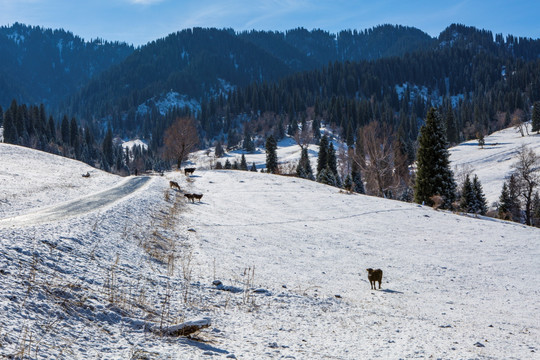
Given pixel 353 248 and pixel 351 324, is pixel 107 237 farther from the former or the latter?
pixel 353 248

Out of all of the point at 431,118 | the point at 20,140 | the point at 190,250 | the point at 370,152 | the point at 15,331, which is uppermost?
the point at 20,140

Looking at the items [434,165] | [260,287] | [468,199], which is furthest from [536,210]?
[260,287]

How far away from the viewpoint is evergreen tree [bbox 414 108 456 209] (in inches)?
1695

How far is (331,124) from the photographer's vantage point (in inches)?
7416

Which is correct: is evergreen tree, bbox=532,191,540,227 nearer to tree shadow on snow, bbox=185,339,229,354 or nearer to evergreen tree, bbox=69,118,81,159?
tree shadow on snow, bbox=185,339,229,354

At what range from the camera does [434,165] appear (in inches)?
1703

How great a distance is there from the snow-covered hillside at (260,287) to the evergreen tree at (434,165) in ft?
63.6

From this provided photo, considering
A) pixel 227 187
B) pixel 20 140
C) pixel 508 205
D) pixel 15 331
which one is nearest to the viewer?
pixel 15 331

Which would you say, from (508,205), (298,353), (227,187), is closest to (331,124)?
(508,205)

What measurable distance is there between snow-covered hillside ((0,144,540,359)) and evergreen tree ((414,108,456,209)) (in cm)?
1939

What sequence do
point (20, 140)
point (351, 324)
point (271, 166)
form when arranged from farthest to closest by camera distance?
point (20, 140) → point (271, 166) → point (351, 324)

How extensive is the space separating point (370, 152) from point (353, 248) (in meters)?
37.7

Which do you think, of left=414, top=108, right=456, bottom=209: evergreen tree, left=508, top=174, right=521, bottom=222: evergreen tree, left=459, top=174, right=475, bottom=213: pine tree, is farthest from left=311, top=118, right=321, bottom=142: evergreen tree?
left=414, top=108, right=456, bottom=209: evergreen tree

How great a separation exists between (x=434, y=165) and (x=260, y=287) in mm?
39051
